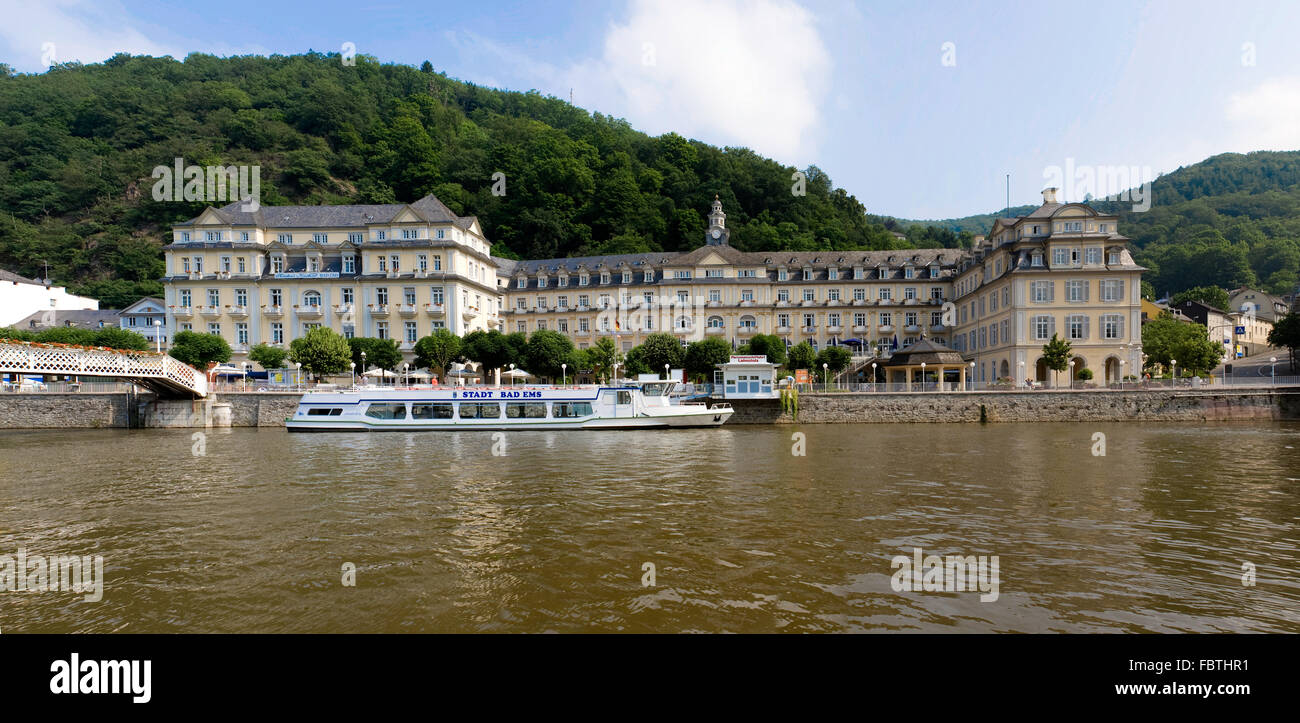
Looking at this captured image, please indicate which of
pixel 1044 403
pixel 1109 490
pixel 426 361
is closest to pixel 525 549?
pixel 1109 490

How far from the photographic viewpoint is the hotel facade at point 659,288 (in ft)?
156

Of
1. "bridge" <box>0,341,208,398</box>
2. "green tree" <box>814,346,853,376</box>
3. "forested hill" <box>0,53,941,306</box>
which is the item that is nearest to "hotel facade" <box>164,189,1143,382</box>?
"green tree" <box>814,346,853,376</box>

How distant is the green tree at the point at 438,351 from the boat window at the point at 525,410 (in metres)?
17.9

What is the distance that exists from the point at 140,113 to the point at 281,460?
347 feet

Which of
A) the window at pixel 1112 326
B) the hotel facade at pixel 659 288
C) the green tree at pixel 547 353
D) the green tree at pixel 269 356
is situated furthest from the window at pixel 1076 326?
the green tree at pixel 269 356

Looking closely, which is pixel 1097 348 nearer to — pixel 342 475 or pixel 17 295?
pixel 342 475

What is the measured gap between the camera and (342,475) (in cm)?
1848

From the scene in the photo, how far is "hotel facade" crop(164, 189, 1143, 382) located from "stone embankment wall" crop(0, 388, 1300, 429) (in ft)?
34.7

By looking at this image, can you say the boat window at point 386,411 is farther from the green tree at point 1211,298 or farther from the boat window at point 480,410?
the green tree at point 1211,298

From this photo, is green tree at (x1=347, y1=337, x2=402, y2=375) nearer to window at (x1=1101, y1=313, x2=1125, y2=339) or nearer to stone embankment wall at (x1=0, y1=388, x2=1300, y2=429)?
stone embankment wall at (x1=0, y1=388, x2=1300, y2=429)

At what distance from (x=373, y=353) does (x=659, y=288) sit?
2862 cm

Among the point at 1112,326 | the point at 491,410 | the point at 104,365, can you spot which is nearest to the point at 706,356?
the point at 491,410

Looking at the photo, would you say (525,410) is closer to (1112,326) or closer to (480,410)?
(480,410)
